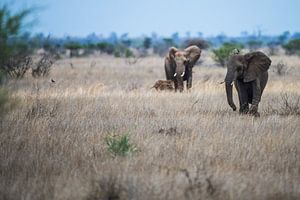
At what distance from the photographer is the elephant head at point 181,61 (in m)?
18.6

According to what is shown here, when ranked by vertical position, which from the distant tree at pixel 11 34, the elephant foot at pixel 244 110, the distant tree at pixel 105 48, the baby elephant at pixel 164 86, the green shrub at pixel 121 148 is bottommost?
the distant tree at pixel 105 48

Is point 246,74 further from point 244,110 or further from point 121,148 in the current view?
point 121,148

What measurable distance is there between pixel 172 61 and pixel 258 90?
23.6ft

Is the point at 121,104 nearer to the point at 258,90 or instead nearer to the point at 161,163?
the point at 258,90

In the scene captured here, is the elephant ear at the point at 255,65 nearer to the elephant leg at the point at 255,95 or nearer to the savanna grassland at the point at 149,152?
the elephant leg at the point at 255,95

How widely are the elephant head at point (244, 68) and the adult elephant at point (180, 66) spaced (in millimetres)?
5311

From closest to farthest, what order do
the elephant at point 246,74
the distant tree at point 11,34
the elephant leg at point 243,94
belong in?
1. the distant tree at point 11,34
2. the elephant at point 246,74
3. the elephant leg at point 243,94

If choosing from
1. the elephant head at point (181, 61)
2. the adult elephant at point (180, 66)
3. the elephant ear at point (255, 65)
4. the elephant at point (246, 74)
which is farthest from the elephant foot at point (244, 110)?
the elephant head at point (181, 61)

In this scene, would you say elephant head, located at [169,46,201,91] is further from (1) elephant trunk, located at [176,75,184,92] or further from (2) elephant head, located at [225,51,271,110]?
(2) elephant head, located at [225,51,271,110]

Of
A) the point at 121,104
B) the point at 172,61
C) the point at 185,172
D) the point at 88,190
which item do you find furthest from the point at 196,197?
the point at 172,61

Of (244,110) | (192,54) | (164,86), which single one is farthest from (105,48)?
(244,110)

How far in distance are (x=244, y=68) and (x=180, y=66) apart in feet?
20.3

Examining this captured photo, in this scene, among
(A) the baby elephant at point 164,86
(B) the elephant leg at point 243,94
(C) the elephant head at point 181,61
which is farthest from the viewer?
(C) the elephant head at point 181,61

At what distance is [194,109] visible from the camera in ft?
44.1
